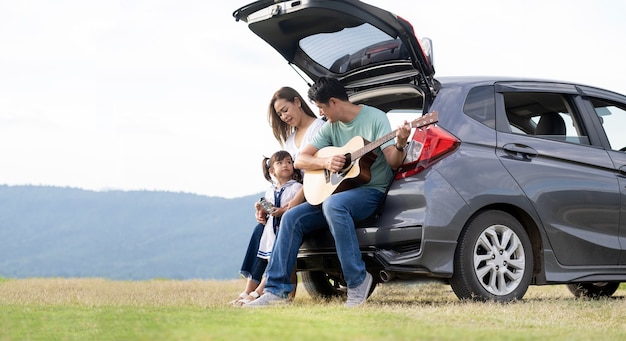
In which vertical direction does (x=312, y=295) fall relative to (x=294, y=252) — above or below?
below

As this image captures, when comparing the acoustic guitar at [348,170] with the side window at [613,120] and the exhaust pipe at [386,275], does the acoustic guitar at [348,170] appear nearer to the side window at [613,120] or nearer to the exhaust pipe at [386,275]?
the exhaust pipe at [386,275]

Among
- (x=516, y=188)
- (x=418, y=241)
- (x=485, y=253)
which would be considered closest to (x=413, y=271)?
(x=418, y=241)

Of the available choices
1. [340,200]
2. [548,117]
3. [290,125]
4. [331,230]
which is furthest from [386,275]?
[548,117]

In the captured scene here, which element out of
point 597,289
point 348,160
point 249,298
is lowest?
point 597,289

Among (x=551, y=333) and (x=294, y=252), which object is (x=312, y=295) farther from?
(x=551, y=333)

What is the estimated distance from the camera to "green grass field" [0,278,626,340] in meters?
4.32

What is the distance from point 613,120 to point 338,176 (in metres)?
2.45

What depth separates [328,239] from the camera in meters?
6.48

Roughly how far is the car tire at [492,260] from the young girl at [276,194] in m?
1.44

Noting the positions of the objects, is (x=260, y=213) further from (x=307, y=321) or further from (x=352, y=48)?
(x=307, y=321)

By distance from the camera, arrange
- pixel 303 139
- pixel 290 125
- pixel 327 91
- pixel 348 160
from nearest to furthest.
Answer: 1. pixel 348 160
2. pixel 327 91
3. pixel 303 139
4. pixel 290 125

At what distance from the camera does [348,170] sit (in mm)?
6348

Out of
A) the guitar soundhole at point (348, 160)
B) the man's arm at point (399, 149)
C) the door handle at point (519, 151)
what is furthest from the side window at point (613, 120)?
the guitar soundhole at point (348, 160)

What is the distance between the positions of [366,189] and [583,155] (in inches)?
71.0
